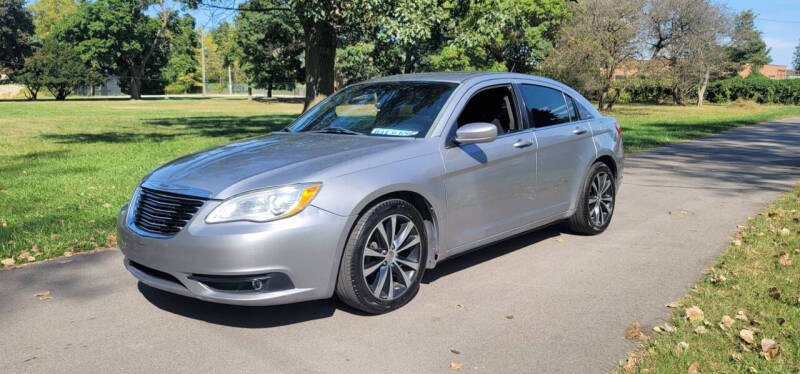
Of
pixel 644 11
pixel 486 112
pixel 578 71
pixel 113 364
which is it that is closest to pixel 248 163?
pixel 113 364

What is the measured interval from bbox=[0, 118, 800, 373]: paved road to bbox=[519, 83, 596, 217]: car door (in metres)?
0.52

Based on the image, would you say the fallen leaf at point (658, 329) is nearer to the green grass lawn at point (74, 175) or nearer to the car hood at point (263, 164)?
the car hood at point (263, 164)

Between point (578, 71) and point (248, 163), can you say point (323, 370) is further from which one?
point (578, 71)

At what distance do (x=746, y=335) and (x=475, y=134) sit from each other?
2.13m

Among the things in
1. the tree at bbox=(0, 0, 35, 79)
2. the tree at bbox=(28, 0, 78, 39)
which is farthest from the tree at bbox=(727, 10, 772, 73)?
the tree at bbox=(28, 0, 78, 39)

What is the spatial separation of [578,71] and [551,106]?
31687 millimetres

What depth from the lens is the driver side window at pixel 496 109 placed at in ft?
16.9

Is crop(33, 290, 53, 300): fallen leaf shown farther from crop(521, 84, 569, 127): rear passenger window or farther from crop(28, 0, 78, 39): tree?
crop(28, 0, 78, 39): tree

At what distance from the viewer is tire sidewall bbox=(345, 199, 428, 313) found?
4035 mm

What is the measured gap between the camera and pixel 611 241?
6.36 meters

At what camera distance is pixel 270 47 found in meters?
59.1

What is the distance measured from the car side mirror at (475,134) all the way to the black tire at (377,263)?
678 mm

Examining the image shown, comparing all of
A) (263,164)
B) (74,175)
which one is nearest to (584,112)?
(263,164)

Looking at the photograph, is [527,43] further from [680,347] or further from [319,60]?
[680,347]
